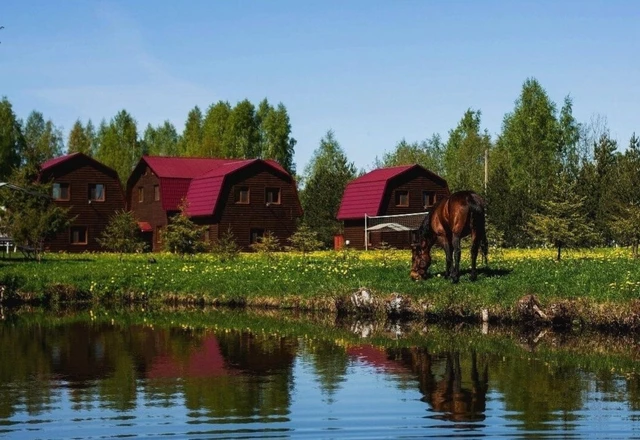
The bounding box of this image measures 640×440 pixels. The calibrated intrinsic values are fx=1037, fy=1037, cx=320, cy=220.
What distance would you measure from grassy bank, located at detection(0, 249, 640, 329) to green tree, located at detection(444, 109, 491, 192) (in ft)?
196

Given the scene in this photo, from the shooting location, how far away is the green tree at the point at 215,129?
109125 millimetres

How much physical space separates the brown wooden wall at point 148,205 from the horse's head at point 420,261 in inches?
1635

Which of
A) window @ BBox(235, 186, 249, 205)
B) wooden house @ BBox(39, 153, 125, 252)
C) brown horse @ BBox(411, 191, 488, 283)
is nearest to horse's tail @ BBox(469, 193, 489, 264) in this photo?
brown horse @ BBox(411, 191, 488, 283)

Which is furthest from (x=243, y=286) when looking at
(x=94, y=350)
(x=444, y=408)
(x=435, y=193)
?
(x=435, y=193)

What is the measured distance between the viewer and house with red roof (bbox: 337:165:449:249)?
71.6 m

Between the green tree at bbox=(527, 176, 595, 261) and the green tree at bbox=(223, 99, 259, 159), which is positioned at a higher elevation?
the green tree at bbox=(223, 99, 259, 159)

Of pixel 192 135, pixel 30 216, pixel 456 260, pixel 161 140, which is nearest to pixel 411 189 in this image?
pixel 30 216

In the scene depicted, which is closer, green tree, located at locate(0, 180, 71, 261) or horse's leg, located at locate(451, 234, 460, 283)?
horse's leg, located at locate(451, 234, 460, 283)

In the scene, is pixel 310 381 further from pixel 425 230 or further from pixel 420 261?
pixel 425 230

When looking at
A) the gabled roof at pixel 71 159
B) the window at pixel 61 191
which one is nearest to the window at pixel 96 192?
the gabled roof at pixel 71 159

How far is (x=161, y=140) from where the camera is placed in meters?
137

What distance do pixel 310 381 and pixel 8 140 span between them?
84.6 m

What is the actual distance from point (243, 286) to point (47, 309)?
700 centimetres

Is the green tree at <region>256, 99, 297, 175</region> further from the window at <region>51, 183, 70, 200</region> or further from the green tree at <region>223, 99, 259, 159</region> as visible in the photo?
the window at <region>51, 183, 70, 200</region>
